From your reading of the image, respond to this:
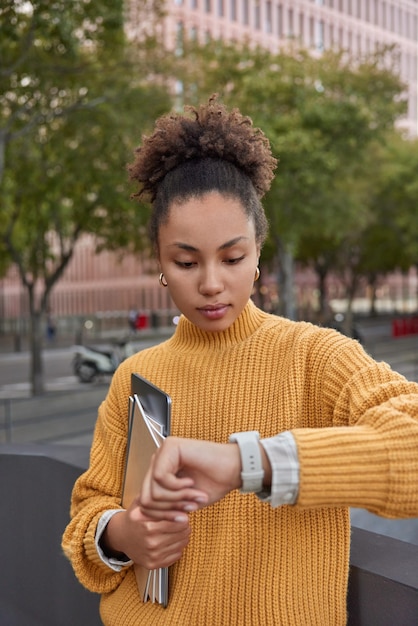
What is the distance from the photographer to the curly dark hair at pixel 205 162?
1.49 m

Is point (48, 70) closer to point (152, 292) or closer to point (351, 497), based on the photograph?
point (351, 497)

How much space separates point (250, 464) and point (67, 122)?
13193 millimetres

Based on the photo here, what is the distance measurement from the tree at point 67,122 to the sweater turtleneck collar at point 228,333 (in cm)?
811

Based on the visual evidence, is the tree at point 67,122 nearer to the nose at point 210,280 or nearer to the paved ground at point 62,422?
the paved ground at point 62,422

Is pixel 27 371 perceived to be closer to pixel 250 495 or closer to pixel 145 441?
pixel 250 495

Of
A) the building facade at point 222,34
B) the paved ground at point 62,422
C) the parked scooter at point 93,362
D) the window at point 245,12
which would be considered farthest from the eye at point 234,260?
the window at point 245,12

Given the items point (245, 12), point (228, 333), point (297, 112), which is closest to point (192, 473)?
point (228, 333)

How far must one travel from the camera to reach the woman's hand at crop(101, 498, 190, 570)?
1274mm

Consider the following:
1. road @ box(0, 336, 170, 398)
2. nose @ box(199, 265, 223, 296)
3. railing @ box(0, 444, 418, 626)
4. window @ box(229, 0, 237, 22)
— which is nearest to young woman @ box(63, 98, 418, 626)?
nose @ box(199, 265, 223, 296)

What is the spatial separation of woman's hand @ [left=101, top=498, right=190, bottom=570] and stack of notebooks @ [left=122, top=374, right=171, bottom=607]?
3.4 inches

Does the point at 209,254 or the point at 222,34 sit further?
the point at 222,34

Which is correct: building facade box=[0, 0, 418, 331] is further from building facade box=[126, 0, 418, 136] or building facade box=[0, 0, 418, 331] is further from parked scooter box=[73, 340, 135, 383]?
parked scooter box=[73, 340, 135, 383]

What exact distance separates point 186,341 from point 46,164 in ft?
42.3

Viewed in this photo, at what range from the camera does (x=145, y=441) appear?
1372mm
